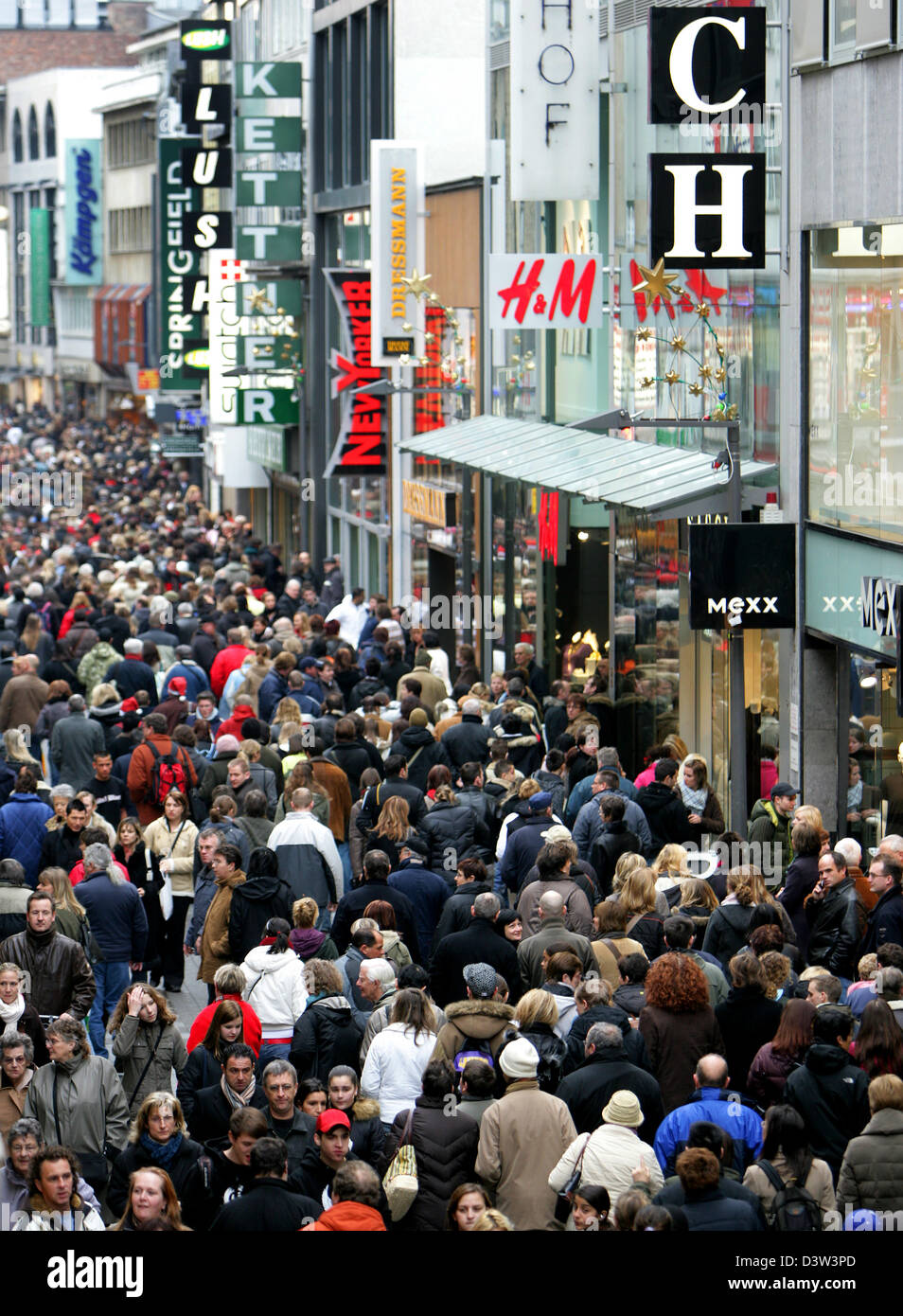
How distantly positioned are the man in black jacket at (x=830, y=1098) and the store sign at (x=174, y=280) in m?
43.2

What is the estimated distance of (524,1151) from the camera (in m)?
9.11

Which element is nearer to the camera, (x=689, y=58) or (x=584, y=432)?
(x=689, y=58)

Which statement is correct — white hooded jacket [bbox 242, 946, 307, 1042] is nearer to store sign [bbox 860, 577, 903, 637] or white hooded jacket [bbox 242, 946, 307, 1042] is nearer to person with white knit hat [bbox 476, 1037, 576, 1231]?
person with white knit hat [bbox 476, 1037, 576, 1231]

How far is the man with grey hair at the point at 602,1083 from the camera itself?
941cm

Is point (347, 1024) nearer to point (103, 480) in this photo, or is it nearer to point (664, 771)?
point (664, 771)

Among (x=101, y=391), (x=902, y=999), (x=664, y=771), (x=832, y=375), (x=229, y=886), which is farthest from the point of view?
(x=101, y=391)

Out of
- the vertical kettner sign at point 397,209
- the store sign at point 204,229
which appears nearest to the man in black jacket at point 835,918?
the vertical kettner sign at point 397,209

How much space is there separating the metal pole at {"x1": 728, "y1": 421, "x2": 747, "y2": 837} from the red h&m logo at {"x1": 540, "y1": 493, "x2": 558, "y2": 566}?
232 inches

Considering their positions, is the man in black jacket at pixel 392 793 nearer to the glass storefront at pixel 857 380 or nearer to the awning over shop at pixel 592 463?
the awning over shop at pixel 592 463
